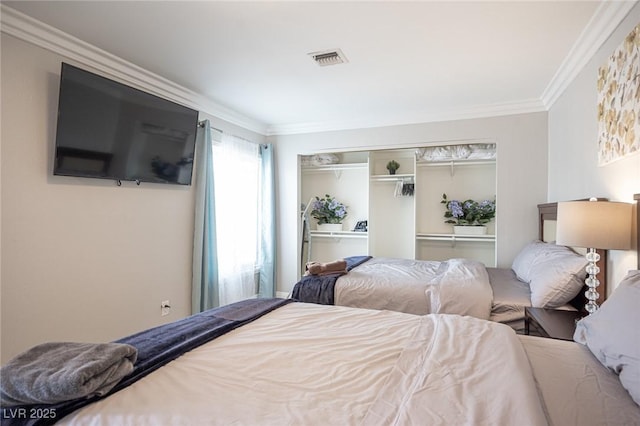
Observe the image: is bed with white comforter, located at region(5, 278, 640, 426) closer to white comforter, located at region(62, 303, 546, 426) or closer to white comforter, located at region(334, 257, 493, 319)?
white comforter, located at region(62, 303, 546, 426)

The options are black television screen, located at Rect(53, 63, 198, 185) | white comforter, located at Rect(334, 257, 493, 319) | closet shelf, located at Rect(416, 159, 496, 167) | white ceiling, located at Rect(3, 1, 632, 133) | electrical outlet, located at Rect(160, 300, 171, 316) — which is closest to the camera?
white ceiling, located at Rect(3, 1, 632, 133)

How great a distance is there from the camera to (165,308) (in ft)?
10.3

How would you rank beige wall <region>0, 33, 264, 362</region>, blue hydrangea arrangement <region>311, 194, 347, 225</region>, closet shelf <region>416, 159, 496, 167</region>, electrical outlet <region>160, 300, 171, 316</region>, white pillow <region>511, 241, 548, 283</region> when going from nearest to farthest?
beige wall <region>0, 33, 264, 362</region> → white pillow <region>511, 241, 548, 283</region> → electrical outlet <region>160, 300, 171, 316</region> → closet shelf <region>416, 159, 496, 167</region> → blue hydrangea arrangement <region>311, 194, 347, 225</region>

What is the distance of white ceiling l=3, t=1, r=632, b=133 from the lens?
1944 millimetres

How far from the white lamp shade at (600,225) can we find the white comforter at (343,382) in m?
0.72

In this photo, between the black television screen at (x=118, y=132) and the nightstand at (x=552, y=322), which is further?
the black television screen at (x=118, y=132)

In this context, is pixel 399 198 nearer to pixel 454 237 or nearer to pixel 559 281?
pixel 454 237

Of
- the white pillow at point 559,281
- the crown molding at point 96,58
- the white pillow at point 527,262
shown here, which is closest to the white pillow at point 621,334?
the white pillow at point 559,281

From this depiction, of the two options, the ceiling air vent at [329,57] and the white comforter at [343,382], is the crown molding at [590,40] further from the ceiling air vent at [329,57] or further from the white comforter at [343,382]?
the white comforter at [343,382]

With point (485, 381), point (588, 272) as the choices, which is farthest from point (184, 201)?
point (588, 272)

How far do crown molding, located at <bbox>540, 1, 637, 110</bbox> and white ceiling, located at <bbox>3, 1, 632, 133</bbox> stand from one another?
34mm

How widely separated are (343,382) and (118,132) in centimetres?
239

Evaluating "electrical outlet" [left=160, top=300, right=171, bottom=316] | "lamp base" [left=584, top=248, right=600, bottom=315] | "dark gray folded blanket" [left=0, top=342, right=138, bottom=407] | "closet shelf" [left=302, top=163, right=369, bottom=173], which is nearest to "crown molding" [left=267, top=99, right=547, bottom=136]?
"closet shelf" [left=302, top=163, right=369, bottom=173]

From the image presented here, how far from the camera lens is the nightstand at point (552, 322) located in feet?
5.72
